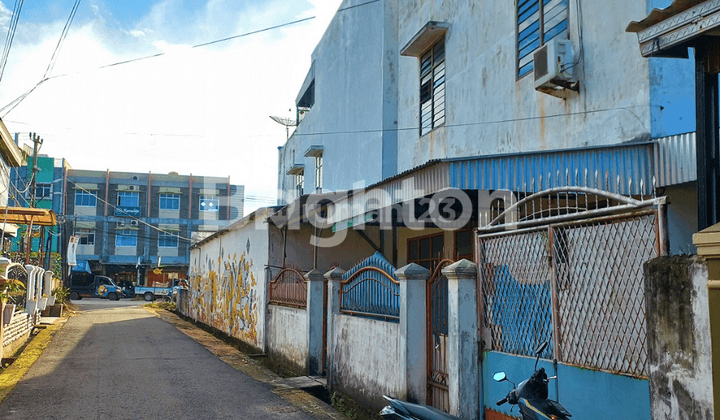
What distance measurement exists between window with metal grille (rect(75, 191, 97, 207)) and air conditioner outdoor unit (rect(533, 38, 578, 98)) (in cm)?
4775

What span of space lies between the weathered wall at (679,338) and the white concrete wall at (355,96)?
37.5ft

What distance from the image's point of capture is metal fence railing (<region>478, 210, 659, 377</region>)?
425cm

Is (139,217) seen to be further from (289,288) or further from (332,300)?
(332,300)

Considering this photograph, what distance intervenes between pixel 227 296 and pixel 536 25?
39.1ft

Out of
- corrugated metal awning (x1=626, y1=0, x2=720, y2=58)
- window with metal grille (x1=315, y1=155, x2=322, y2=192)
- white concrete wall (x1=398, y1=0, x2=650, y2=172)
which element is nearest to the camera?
corrugated metal awning (x1=626, y1=0, x2=720, y2=58)

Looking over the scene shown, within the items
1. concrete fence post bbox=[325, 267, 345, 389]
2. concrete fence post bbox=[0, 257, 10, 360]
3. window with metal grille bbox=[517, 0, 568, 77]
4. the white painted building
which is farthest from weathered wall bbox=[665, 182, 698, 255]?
concrete fence post bbox=[0, 257, 10, 360]

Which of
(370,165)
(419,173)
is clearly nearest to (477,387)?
(419,173)

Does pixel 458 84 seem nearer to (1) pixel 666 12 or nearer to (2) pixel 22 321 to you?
(1) pixel 666 12

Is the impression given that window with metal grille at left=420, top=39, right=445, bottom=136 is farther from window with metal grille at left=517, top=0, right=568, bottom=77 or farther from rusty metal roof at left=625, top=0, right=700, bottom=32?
rusty metal roof at left=625, top=0, right=700, bottom=32

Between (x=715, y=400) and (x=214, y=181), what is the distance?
173 feet

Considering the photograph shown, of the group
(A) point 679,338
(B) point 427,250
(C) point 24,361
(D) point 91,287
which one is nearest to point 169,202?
(D) point 91,287

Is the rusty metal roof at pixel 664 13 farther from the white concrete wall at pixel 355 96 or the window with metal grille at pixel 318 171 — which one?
the window with metal grille at pixel 318 171

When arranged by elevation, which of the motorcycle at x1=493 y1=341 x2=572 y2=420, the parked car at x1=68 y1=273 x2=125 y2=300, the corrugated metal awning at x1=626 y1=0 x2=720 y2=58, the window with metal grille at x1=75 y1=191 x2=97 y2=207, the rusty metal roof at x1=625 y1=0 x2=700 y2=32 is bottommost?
the parked car at x1=68 y1=273 x2=125 y2=300

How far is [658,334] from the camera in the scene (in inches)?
146
